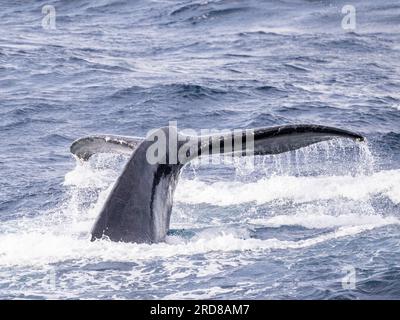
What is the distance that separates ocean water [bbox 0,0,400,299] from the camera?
11.3 m

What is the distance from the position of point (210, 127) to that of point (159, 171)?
8.85m

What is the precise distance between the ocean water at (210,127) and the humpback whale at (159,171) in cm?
21

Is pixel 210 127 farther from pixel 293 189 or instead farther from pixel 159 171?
pixel 159 171

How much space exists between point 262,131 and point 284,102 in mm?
11258

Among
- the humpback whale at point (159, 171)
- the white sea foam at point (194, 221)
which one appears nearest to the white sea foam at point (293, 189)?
the white sea foam at point (194, 221)

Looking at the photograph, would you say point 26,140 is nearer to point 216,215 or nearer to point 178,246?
point 216,215

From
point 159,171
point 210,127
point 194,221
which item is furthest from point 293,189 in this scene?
point 210,127

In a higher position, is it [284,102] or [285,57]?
[285,57]

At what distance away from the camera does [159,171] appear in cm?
1182

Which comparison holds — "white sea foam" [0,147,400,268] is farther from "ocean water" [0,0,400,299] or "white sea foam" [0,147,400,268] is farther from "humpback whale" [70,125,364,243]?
"humpback whale" [70,125,364,243]

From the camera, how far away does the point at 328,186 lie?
52.1 ft

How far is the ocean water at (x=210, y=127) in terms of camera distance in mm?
11305

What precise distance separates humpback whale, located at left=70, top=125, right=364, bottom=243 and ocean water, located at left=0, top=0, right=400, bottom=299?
0.21m
